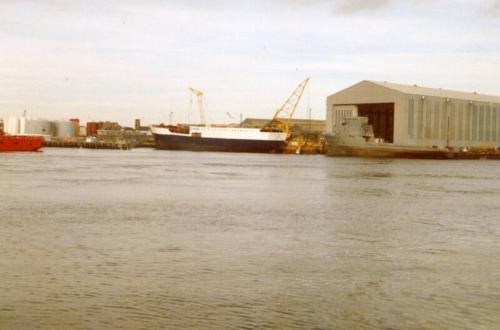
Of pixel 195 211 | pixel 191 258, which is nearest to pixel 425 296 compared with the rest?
pixel 191 258

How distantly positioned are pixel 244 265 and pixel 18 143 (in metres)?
88.5

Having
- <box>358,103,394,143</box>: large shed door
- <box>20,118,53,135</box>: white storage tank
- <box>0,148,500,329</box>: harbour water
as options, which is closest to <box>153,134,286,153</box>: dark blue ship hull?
<box>358,103,394,143</box>: large shed door

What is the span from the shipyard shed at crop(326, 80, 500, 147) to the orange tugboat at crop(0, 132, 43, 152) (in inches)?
1735

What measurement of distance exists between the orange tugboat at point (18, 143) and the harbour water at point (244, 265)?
71.3 m

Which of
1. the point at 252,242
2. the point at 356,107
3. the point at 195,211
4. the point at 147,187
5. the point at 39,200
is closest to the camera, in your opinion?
the point at 252,242

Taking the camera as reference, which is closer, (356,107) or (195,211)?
(195,211)

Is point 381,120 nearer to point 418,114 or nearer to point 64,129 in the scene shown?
point 418,114

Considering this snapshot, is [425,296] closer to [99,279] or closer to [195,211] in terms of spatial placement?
[99,279]

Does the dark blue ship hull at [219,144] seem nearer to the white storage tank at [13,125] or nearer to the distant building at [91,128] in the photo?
the white storage tank at [13,125]

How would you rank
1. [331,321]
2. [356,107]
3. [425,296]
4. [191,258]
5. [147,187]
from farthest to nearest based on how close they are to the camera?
[356,107] → [147,187] → [191,258] → [425,296] → [331,321]

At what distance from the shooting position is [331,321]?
901cm

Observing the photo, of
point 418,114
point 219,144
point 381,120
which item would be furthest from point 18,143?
point 418,114

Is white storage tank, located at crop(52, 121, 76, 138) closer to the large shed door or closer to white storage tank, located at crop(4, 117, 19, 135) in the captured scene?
white storage tank, located at crop(4, 117, 19, 135)

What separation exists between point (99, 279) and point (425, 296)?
5532 millimetres
